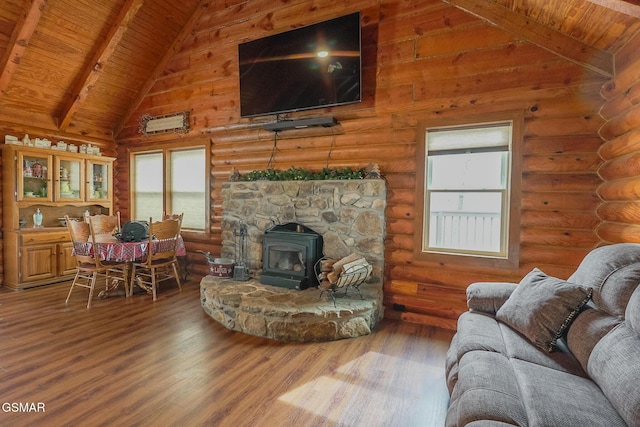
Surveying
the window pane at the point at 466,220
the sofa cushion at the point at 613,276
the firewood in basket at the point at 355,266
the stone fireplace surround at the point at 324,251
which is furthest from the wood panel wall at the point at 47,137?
the sofa cushion at the point at 613,276

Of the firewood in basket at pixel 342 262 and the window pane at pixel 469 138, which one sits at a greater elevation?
the window pane at pixel 469 138

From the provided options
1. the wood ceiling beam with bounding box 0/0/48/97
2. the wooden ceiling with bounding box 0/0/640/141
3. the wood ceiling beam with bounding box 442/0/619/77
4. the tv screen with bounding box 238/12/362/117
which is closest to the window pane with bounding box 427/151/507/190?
the wood ceiling beam with bounding box 442/0/619/77

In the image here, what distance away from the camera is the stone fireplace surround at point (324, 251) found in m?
2.93

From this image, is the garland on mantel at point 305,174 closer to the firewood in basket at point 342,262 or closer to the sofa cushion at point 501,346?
the firewood in basket at point 342,262

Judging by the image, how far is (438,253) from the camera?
3355 millimetres

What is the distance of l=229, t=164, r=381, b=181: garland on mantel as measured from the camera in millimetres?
3541

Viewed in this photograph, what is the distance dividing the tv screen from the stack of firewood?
1.81 meters

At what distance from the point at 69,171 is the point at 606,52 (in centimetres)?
690

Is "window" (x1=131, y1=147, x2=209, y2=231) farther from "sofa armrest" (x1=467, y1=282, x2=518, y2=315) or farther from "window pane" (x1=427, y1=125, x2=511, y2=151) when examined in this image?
"sofa armrest" (x1=467, y1=282, x2=518, y2=315)

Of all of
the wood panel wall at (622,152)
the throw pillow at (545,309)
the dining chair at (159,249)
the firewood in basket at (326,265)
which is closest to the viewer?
the throw pillow at (545,309)

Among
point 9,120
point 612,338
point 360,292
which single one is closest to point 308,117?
point 360,292

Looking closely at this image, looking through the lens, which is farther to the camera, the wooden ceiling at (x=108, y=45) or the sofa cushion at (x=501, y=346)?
the wooden ceiling at (x=108, y=45)

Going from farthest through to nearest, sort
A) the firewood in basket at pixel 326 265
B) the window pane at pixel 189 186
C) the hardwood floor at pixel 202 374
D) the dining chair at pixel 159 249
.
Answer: the window pane at pixel 189 186
the dining chair at pixel 159 249
the firewood in basket at pixel 326 265
the hardwood floor at pixel 202 374

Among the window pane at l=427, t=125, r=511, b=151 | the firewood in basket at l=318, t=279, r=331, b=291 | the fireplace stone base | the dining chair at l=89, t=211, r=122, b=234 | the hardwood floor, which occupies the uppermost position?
the window pane at l=427, t=125, r=511, b=151
